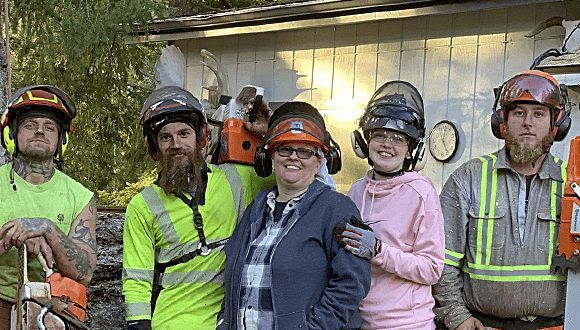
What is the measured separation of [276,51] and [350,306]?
6.97 m

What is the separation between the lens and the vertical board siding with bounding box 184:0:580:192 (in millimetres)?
8102

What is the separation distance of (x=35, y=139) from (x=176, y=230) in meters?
0.85

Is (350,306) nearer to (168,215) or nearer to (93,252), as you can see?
(168,215)

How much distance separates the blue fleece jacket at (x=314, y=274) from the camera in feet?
11.7

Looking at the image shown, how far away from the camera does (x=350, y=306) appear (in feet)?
11.8

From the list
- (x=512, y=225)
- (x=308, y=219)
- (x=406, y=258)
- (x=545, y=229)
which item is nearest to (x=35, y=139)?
(x=308, y=219)

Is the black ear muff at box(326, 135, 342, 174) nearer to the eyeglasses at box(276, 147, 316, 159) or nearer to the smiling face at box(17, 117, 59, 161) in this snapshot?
the eyeglasses at box(276, 147, 316, 159)

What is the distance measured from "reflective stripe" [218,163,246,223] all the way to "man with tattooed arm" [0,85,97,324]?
0.72 meters

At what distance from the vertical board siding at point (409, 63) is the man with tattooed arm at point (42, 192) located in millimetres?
4753

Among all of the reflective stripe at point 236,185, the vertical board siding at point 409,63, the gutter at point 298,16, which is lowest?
the reflective stripe at point 236,185

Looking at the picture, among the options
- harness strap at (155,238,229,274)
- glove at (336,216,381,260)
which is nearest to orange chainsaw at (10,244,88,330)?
harness strap at (155,238,229,274)

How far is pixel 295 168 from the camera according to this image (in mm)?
3828

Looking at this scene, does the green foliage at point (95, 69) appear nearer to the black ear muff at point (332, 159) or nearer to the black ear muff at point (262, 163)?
the black ear muff at point (262, 163)

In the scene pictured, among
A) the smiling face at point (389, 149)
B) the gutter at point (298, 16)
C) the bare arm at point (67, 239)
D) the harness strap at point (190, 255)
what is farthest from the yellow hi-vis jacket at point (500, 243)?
the gutter at point (298, 16)
